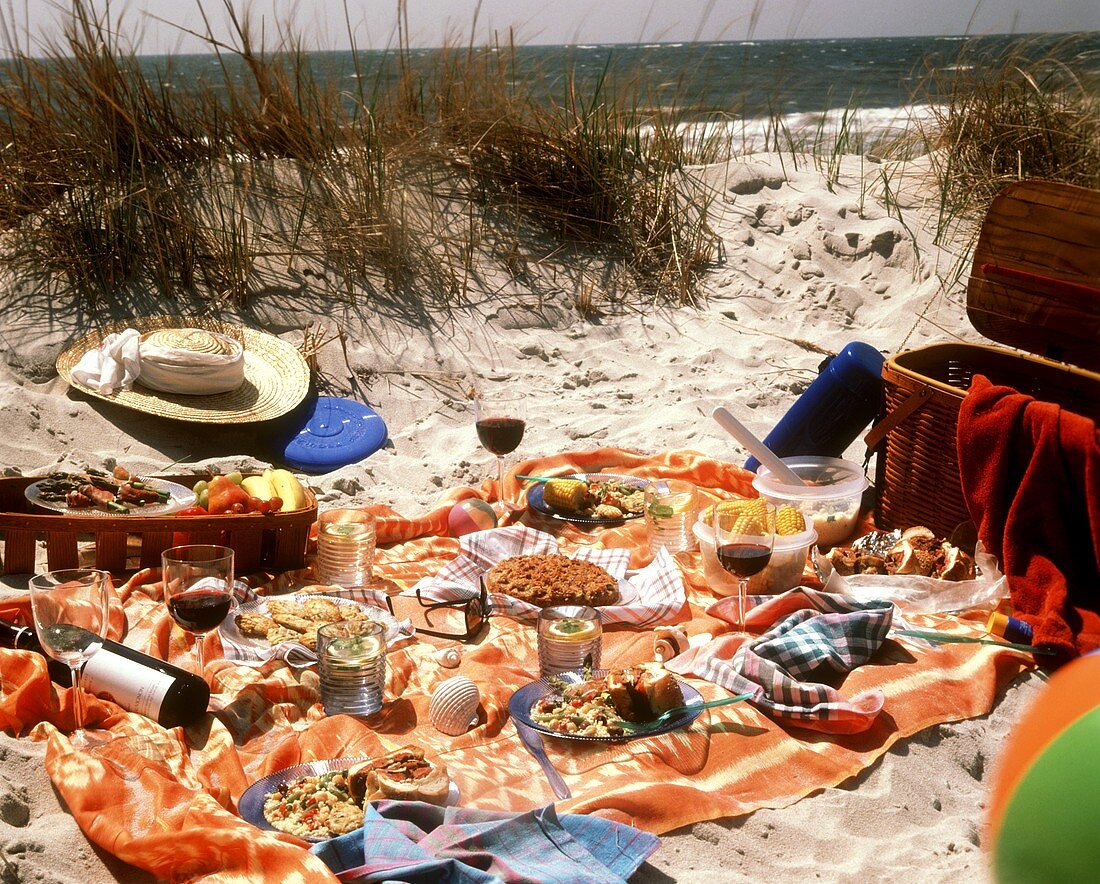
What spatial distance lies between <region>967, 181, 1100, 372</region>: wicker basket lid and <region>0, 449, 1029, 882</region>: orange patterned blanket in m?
1.42

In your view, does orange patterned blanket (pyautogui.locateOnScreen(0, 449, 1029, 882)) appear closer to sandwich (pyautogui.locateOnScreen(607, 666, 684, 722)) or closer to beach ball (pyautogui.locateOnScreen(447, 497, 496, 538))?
sandwich (pyautogui.locateOnScreen(607, 666, 684, 722))

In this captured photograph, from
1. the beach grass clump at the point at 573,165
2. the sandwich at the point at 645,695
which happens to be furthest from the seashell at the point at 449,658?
the beach grass clump at the point at 573,165

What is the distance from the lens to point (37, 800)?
2.20 metres

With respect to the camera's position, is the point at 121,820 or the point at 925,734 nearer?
the point at 121,820

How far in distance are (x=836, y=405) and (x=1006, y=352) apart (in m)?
0.64

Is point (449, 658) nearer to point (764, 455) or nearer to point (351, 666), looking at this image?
point (351, 666)

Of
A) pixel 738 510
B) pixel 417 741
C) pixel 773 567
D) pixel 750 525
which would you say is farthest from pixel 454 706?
pixel 773 567

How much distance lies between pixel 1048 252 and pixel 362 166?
160 inches

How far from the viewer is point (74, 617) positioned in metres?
2.44

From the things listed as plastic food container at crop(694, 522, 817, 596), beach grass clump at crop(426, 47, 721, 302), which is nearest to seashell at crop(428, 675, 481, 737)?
plastic food container at crop(694, 522, 817, 596)

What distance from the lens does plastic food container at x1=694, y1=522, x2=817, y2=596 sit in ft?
10.6

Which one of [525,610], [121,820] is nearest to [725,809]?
[525,610]

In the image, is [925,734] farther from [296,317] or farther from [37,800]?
[296,317]

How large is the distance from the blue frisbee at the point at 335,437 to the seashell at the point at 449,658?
219cm
